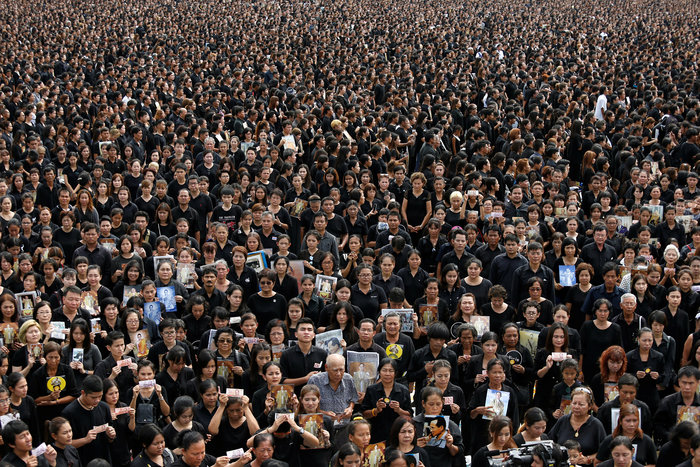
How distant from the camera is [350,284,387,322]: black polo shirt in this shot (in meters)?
10.9

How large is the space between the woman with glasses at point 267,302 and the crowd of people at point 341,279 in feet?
0.09

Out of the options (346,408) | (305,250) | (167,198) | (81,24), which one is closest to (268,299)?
(305,250)

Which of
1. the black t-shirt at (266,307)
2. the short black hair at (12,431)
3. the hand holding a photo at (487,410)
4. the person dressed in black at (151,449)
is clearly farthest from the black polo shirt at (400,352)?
the short black hair at (12,431)

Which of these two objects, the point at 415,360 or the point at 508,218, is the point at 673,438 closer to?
the point at 415,360

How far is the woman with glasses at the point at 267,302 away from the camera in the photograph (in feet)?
35.3

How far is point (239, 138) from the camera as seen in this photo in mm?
18094

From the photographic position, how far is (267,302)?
10805 mm

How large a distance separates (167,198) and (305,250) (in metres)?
2.99

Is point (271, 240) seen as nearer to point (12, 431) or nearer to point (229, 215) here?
point (229, 215)

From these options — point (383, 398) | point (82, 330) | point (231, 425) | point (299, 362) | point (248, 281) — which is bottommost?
point (231, 425)

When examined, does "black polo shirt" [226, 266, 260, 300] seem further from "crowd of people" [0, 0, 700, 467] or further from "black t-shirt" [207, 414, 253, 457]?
"black t-shirt" [207, 414, 253, 457]

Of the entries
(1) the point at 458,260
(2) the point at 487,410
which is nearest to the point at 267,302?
(1) the point at 458,260

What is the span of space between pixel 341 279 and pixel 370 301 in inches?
18.5

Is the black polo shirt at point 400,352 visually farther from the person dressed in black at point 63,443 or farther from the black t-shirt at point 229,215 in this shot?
the black t-shirt at point 229,215
